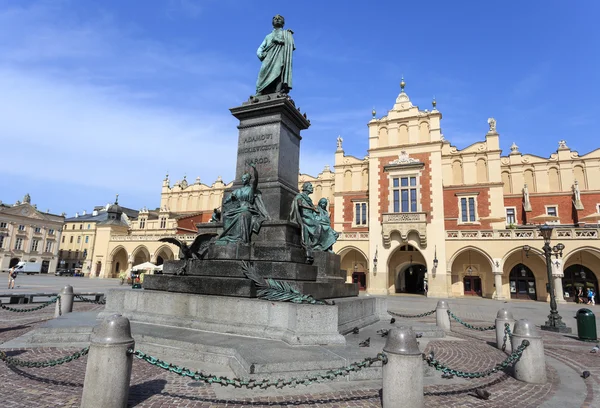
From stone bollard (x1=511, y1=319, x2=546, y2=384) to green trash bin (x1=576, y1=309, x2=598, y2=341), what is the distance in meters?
6.16

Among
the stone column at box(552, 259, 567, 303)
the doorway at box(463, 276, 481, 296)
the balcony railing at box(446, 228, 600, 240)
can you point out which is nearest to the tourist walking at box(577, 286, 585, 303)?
the stone column at box(552, 259, 567, 303)

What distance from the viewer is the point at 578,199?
2850 cm

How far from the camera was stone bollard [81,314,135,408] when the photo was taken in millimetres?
3215

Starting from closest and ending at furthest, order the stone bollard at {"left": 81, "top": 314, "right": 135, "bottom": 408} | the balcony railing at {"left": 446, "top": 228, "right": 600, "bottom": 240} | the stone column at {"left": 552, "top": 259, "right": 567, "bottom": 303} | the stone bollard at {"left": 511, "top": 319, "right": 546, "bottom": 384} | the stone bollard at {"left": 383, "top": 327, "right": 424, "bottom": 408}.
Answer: the stone bollard at {"left": 81, "top": 314, "right": 135, "bottom": 408}
the stone bollard at {"left": 383, "top": 327, "right": 424, "bottom": 408}
the stone bollard at {"left": 511, "top": 319, "right": 546, "bottom": 384}
the stone column at {"left": 552, "top": 259, "right": 567, "bottom": 303}
the balcony railing at {"left": 446, "top": 228, "right": 600, "bottom": 240}

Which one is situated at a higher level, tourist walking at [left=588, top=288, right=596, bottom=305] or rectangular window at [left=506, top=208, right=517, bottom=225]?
rectangular window at [left=506, top=208, right=517, bottom=225]

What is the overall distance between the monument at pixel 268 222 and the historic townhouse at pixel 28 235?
6246 centimetres

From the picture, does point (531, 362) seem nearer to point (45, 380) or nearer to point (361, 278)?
point (45, 380)

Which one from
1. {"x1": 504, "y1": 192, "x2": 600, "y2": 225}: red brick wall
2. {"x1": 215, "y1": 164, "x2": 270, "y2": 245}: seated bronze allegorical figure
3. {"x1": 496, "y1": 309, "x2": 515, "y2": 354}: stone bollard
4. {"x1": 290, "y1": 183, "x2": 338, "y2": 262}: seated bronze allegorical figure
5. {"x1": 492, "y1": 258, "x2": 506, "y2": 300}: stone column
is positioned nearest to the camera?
{"x1": 215, "y1": 164, "x2": 270, "y2": 245}: seated bronze allegorical figure

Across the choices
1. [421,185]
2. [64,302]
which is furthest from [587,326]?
[421,185]

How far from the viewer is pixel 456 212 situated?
2989 centimetres

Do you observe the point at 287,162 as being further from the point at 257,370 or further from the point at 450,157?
the point at 450,157

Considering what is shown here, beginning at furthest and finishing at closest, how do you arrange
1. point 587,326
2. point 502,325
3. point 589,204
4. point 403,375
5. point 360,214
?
point 360,214, point 589,204, point 587,326, point 502,325, point 403,375

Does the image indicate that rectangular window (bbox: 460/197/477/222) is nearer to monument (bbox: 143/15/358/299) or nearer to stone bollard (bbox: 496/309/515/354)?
stone bollard (bbox: 496/309/515/354)

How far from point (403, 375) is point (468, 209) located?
2910 cm
